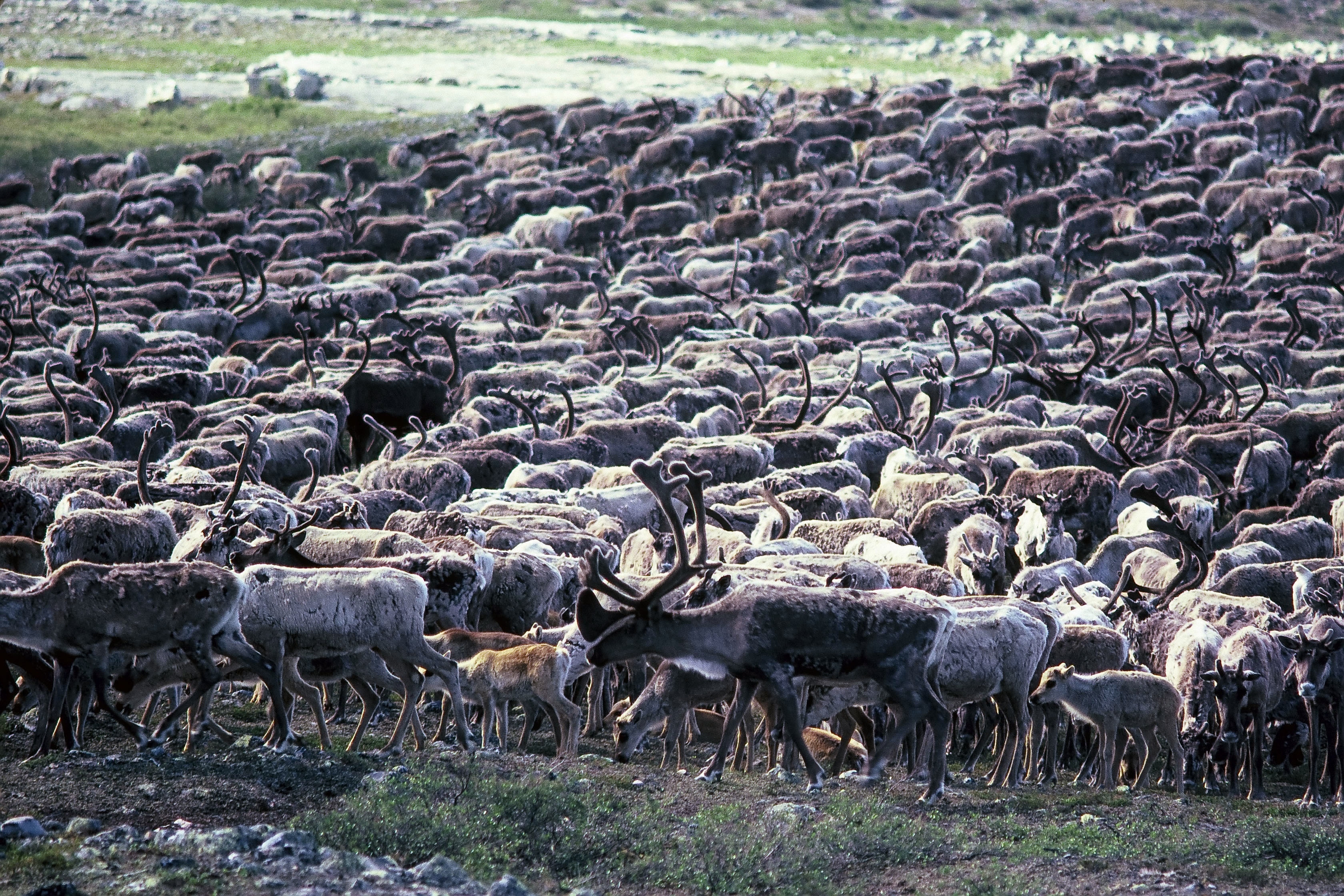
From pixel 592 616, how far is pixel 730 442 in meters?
10.5

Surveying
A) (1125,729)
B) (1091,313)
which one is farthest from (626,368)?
(1125,729)

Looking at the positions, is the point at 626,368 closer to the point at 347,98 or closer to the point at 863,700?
the point at 863,700

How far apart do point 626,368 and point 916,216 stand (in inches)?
728

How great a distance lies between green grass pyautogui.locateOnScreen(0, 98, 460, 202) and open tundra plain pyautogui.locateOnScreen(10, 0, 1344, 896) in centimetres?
231

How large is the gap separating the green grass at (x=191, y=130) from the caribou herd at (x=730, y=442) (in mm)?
3488

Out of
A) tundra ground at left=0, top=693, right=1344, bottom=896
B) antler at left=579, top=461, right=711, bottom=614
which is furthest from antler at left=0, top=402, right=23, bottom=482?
antler at left=579, top=461, right=711, bottom=614

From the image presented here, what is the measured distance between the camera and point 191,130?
5878 cm

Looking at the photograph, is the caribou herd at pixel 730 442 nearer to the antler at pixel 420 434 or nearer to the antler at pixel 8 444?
the antler at pixel 8 444

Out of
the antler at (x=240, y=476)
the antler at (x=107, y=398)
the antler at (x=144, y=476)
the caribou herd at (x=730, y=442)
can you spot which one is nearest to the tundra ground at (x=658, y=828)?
the caribou herd at (x=730, y=442)

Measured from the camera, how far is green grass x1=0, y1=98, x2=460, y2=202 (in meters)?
54.3

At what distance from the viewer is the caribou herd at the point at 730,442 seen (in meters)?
10.1

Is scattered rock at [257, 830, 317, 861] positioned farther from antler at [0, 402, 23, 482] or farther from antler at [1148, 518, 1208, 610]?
antler at [0, 402, 23, 482]

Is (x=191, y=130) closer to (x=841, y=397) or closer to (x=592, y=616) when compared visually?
(x=841, y=397)

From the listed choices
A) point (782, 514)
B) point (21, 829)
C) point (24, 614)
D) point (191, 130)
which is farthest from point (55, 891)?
point (191, 130)
